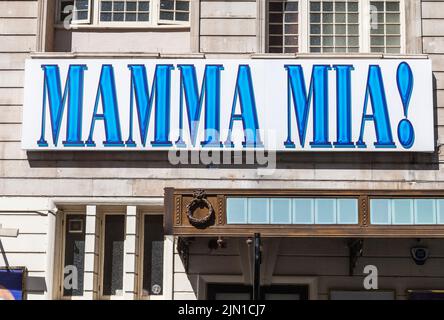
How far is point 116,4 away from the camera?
21.2m

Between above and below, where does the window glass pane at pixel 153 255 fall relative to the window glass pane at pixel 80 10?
below

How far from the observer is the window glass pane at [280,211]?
712 inches

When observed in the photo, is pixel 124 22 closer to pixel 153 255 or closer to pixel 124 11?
pixel 124 11

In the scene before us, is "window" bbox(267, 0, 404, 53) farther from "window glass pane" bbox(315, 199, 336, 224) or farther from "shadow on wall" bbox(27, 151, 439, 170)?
"window glass pane" bbox(315, 199, 336, 224)

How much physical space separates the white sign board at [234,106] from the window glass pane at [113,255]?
1.80 metres

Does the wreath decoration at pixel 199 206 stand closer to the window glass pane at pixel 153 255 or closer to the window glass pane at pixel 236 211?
the window glass pane at pixel 236 211

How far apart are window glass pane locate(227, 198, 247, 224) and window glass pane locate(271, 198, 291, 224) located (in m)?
0.58

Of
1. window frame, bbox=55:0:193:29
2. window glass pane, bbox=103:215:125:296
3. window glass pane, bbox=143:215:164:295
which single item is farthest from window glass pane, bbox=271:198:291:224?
window frame, bbox=55:0:193:29

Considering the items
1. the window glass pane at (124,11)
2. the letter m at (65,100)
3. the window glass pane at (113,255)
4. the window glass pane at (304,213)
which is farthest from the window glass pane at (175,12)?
the window glass pane at (304,213)

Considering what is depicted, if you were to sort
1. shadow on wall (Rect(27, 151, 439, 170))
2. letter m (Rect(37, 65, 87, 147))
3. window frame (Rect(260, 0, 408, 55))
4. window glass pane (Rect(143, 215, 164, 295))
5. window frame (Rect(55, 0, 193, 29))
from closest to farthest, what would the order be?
1. shadow on wall (Rect(27, 151, 439, 170))
2. letter m (Rect(37, 65, 87, 147))
3. window glass pane (Rect(143, 215, 164, 295))
4. window frame (Rect(260, 0, 408, 55))
5. window frame (Rect(55, 0, 193, 29))

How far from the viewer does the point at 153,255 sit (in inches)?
787

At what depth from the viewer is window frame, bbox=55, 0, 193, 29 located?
2094 cm
